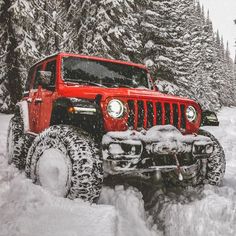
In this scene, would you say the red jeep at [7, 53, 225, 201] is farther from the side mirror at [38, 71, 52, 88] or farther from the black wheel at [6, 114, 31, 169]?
the black wheel at [6, 114, 31, 169]

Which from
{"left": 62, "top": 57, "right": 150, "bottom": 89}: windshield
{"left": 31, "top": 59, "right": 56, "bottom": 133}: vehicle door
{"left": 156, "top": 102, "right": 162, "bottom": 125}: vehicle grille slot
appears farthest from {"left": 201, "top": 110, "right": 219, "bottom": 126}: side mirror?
{"left": 31, "top": 59, "right": 56, "bottom": 133}: vehicle door

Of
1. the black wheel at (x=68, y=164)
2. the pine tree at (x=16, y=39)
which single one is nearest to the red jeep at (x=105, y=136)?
the black wheel at (x=68, y=164)

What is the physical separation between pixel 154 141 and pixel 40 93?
2.34 metres

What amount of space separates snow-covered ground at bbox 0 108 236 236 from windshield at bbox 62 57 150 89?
1697mm

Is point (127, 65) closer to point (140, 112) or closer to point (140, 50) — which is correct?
point (140, 112)

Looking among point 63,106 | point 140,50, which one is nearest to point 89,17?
point 140,50

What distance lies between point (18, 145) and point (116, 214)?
3001 mm

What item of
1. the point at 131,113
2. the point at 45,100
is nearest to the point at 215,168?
the point at 131,113

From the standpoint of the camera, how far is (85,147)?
157 inches

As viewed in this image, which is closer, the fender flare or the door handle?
the door handle

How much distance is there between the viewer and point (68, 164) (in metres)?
4.02

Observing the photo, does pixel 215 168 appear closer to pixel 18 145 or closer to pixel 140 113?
pixel 140 113

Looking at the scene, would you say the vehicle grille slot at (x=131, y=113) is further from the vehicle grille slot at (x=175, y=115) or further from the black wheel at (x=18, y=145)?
the black wheel at (x=18, y=145)

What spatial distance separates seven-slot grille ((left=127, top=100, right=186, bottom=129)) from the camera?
4379 millimetres
